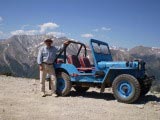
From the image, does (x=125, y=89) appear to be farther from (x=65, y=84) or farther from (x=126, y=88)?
(x=65, y=84)

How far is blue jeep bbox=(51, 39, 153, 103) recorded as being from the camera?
33.6ft

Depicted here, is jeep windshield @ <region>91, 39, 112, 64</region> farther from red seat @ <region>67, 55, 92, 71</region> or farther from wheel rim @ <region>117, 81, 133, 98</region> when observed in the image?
wheel rim @ <region>117, 81, 133, 98</region>

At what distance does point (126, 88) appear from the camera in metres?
10.2

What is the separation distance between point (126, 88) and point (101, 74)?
3.74ft

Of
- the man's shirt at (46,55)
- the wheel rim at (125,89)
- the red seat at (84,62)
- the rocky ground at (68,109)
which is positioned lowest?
the rocky ground at (68,109)

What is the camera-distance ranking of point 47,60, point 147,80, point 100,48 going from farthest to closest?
point 100,48
point 47,60
point 147,80

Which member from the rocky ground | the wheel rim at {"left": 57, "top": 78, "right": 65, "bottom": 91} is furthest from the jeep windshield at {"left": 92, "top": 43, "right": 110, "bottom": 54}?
the rocky ground

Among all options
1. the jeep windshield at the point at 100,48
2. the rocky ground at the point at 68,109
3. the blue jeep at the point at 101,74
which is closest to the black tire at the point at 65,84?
the blue jeep at the point at 101,74

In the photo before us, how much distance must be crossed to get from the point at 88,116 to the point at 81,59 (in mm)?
4676

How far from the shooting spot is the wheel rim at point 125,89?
10.2 metres

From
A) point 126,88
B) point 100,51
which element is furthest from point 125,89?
point 100,51

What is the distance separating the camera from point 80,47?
12805 mm

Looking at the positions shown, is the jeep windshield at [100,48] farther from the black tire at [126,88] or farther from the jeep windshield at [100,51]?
the black tire at [126,88]

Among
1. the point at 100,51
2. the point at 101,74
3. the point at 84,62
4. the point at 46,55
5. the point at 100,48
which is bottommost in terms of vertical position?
the point at 101,74
